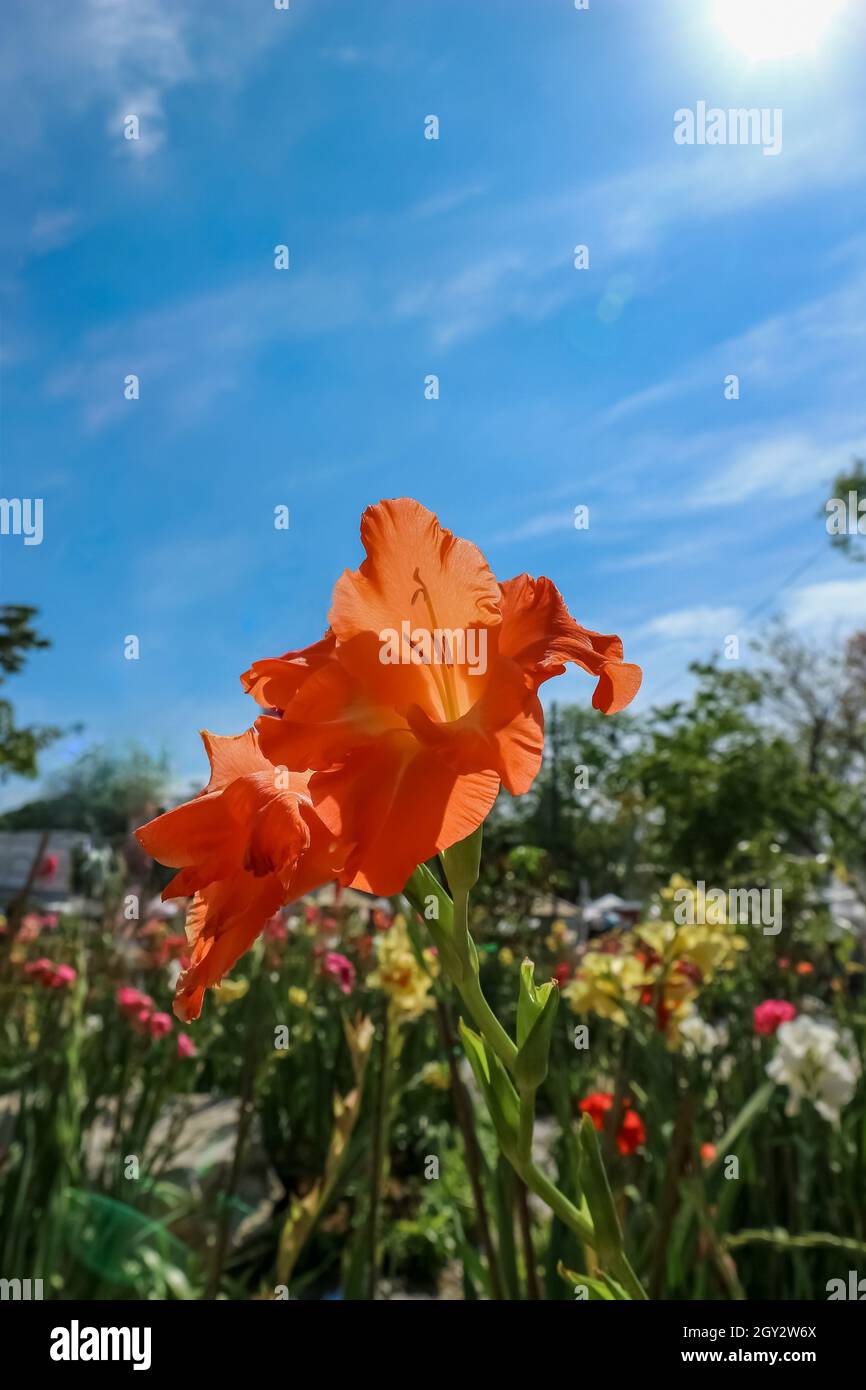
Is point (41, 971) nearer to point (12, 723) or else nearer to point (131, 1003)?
point (131, 1003)

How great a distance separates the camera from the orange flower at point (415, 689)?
13.9 inches

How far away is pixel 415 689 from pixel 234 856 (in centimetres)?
10

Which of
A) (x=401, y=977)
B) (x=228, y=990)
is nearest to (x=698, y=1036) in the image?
(x=401, y=977)

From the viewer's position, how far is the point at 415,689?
40cm

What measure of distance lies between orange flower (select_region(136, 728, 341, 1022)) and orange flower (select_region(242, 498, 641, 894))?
1.0 inches

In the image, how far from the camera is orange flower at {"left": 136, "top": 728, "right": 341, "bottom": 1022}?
367mm

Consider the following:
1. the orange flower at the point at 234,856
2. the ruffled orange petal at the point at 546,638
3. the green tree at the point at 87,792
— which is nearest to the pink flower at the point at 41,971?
the orange flower at the point at 234,856

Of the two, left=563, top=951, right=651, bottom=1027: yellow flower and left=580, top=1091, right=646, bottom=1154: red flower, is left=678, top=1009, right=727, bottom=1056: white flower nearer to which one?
left=563, top=951, right=651, bottom=1027: yellow flower

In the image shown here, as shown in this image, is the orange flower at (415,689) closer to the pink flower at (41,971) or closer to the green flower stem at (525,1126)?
the green flower stem at (525,1126)

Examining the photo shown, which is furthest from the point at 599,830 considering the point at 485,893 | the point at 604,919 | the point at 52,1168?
the point at 52,1168

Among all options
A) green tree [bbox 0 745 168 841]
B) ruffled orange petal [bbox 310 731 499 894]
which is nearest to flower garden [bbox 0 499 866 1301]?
ruffled orange petal [bbox 310 731 499 894]

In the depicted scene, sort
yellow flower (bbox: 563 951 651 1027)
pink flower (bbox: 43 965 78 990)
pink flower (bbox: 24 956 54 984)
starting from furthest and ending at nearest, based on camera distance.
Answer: pink flower (bbox: 24 956 54 984), pink flower (bbox: 43 965 78 990), yellow flower (bbox: 563 951 651 1027)

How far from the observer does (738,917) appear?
1.79m

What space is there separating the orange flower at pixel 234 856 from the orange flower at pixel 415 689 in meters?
0.03
